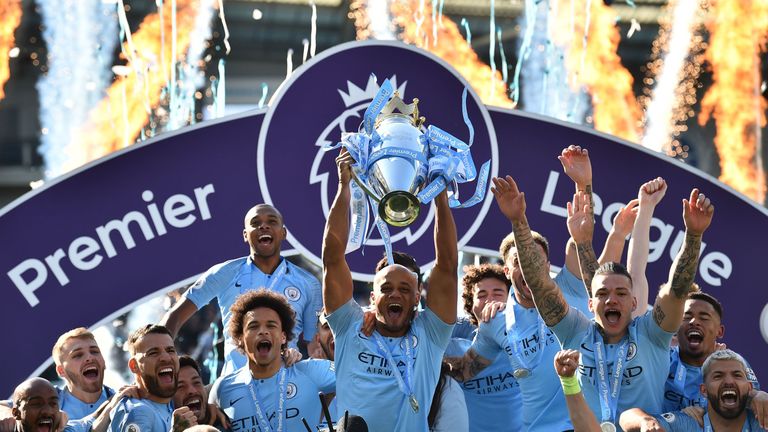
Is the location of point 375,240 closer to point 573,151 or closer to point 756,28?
point 573,151

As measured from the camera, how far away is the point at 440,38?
68.8 feet

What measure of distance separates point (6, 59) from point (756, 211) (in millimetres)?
16263

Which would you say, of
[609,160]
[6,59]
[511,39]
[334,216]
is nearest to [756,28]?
[511,39]

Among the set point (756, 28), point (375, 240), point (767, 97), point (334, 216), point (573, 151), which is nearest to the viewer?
point (334, 216)

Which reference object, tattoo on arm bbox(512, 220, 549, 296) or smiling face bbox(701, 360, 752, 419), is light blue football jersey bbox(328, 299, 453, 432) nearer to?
tattoo on arm bbox(512, 220, 549, 296)

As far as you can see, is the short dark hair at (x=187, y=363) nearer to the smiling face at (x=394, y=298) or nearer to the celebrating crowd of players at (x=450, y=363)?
the celebrating crowd of players at (x=450, y=363)

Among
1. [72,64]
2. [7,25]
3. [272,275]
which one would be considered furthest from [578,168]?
[72,64]

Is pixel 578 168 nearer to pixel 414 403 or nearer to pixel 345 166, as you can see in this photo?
pixel 345 166

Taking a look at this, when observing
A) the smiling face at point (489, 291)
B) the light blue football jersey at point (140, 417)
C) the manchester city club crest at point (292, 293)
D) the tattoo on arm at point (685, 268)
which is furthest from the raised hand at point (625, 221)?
the light blue football jersey at point (140, 417)

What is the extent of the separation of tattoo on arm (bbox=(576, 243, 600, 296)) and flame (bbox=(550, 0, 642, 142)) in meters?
13.7

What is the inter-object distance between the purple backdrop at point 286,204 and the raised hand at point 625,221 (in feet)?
4.81

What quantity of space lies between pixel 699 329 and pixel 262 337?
7.08 feet

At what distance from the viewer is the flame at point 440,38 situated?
19.4 meters

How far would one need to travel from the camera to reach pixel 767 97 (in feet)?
79.1
